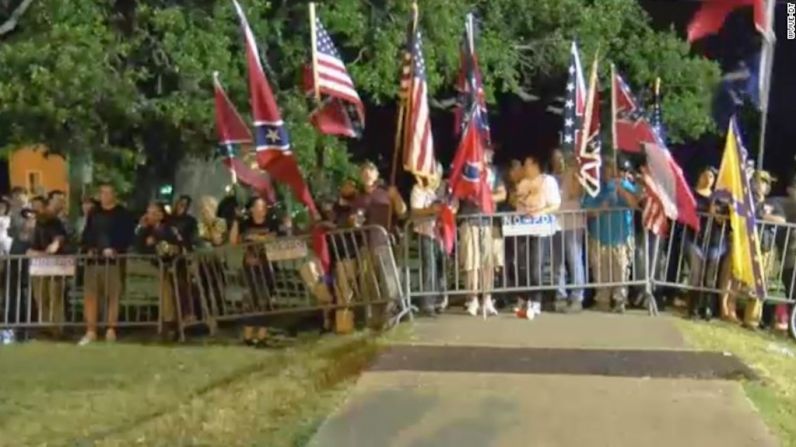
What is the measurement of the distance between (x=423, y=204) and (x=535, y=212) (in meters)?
1.14

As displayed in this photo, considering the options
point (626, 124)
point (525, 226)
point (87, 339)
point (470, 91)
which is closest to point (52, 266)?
point (87, 339)

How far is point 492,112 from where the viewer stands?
1205 inches

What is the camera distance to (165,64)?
19469mm

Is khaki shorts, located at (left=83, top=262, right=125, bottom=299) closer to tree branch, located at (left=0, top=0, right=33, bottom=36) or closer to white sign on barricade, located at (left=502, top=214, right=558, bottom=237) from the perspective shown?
white sign on barricade, located at (left=502, top=214, right=558, bottom=237)

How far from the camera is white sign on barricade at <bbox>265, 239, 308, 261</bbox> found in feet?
45.9

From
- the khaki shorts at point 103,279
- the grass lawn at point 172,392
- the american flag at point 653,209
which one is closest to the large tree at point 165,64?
the khaki shorts at point 103,279

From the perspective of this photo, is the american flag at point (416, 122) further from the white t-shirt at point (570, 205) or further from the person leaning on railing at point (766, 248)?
the person leaning on railing at point (766, 248)

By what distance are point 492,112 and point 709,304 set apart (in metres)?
16.4

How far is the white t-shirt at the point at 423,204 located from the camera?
1395 cm

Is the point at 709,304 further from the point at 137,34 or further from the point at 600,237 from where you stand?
the point at 137,34

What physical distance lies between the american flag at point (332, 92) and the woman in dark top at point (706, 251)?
370 cm

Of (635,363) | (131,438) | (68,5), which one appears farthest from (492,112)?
(131,438)

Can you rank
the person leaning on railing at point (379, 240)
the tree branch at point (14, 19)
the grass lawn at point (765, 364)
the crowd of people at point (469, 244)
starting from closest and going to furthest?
the grass lawn at point (765, 364) < the person leaning on railing at point (379, 240) < the crowd of people at point (469, 244) < the tree branch at point (14, 19)

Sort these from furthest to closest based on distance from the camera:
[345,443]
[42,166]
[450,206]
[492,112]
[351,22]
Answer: [42,166] < [492,112] < [351,22] < [450,206] < [345,443]
